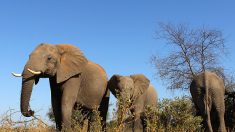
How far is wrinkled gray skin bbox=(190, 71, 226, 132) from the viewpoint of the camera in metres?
12.7

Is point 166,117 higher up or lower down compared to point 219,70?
lower down

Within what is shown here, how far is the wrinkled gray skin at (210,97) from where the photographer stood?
41.6 feet

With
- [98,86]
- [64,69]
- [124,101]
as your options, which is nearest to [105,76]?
[98,86]

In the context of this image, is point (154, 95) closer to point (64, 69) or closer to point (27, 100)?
point (64, 69)

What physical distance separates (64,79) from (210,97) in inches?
179

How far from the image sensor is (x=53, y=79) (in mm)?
12336

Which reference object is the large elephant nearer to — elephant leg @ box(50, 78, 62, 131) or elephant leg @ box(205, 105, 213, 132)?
elephant leg @ box(50, 78, 62, 131)

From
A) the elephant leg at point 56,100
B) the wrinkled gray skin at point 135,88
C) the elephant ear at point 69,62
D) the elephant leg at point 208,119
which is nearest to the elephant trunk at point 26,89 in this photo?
the elephant ear at point 69,62

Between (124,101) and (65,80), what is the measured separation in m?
6.62

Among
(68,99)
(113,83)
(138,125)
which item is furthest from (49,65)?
(138,125)

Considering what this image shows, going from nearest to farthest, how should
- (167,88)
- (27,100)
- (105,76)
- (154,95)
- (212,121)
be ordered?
(27,100), (212,121), (105,76), (154,95), (167,88)

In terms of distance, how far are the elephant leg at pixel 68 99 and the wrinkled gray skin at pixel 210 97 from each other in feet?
12.5

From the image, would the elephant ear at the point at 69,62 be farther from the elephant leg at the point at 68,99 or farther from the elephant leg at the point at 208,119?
the elephant leg at the point at 208,119

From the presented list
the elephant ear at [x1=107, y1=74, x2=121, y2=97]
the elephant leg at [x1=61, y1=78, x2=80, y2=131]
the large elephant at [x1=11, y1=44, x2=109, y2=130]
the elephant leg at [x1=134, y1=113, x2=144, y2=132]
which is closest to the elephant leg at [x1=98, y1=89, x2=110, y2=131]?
the large elephant at [x1=11, y1=44, x2=109, y2=130]
